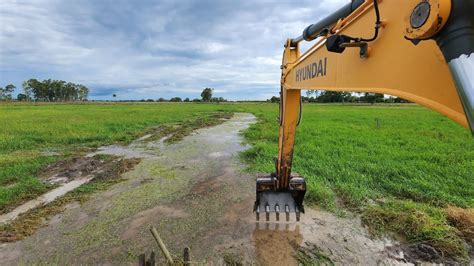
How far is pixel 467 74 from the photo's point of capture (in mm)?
922

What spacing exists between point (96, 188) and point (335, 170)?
5.60 metres

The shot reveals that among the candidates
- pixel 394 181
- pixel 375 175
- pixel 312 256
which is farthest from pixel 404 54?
pixel 375 175

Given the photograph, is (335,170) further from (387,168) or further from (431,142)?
(431,142)

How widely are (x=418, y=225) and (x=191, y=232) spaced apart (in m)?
3.29

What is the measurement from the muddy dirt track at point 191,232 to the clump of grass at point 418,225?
335 millimetres

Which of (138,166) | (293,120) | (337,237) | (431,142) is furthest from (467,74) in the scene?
(431,142)

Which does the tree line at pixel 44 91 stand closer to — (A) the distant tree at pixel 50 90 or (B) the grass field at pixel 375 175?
(A) the distant tree at pixel 50 90

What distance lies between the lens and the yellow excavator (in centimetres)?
98

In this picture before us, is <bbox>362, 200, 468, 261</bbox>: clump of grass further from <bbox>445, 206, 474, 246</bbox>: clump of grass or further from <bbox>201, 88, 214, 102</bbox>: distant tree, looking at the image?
<bbox>201, 88, 214, 102</bbox>: distant tree

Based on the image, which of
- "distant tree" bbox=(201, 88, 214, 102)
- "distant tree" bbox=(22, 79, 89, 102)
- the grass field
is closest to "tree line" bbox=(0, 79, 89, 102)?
"distant tree" bbox=(22, 79, 89, 102)

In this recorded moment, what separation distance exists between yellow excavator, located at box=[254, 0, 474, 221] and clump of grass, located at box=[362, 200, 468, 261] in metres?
2.82

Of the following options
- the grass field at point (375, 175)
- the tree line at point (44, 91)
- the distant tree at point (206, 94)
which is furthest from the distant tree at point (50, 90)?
the grass field at point (375, 175)

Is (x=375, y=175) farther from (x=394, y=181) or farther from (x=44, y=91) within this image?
(x=44, y=91)

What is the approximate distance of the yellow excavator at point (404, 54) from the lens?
3.23 feet
